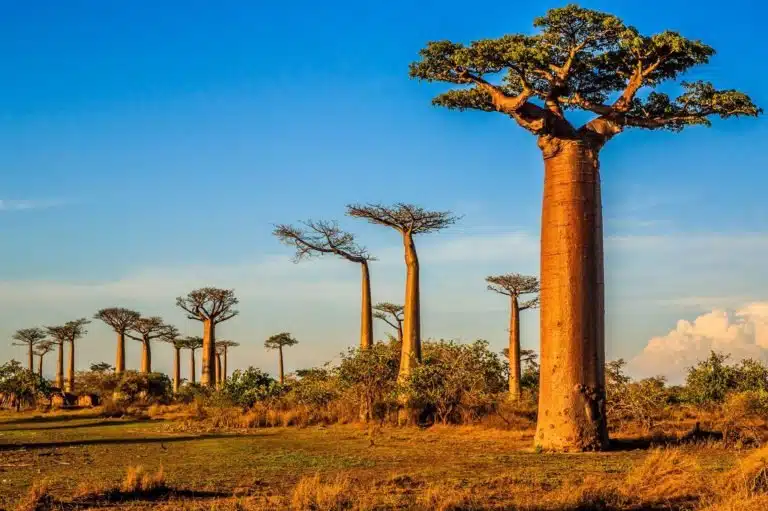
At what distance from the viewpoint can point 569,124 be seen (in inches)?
451

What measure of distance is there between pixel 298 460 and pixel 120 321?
96.0ft

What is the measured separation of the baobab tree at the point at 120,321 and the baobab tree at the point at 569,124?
2797 cm

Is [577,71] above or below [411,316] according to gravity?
above

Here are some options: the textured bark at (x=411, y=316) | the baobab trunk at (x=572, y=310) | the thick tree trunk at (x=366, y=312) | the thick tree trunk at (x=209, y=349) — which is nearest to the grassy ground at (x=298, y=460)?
the baobab trunk at (x=572, y=310)

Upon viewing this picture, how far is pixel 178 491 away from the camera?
739cm

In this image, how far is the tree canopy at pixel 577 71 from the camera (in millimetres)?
11320

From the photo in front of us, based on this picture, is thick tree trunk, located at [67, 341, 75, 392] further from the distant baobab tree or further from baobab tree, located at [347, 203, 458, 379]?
baobab tree, located at [347, 203, 458, 379]

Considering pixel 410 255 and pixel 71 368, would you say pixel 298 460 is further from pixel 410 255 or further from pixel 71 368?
pixel 71 368

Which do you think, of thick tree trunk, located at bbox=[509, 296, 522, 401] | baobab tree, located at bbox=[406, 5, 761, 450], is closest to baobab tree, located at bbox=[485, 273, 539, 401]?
thick tree trunk, located at bbox=[509, 296, 522, 401]

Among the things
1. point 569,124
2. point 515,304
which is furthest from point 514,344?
point 569,124

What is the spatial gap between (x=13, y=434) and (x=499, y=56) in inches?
442

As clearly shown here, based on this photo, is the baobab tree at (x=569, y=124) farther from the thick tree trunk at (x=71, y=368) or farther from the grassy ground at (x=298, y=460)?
the thick tree trunk at (x=71, y=368)

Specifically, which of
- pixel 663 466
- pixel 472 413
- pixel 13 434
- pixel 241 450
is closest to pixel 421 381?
pixel 472 413

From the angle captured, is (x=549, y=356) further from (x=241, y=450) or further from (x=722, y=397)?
(x=722, y=397)
